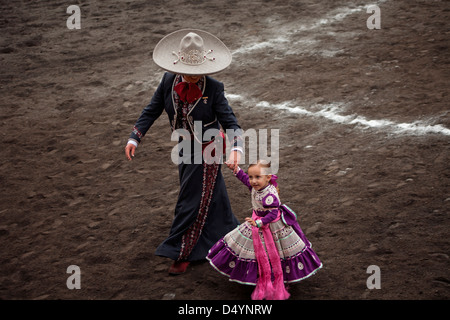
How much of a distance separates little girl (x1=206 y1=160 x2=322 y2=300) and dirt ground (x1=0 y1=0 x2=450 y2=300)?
244 millimetres

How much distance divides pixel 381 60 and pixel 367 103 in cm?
145

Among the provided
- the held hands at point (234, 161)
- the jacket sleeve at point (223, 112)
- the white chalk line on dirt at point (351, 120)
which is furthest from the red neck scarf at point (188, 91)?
the white chalk line on dirt at point (351, 120)

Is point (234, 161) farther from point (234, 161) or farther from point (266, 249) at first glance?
→ point (266, 249)

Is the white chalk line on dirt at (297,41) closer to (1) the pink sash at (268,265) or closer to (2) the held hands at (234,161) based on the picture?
(2) the held hands at (234,161)

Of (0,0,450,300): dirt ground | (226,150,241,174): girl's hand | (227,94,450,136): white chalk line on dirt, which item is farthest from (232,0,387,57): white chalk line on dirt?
(226,150,241,174): girl's hand

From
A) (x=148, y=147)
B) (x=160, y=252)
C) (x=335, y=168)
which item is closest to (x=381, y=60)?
(x=335, y=168)

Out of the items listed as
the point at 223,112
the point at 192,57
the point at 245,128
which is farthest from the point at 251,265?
the point at 245,128

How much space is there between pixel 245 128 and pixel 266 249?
333cm

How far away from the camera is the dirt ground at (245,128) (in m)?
5.11

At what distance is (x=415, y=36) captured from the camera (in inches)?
386

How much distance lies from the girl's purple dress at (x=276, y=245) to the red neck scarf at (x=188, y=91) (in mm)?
767

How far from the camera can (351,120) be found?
7645mm

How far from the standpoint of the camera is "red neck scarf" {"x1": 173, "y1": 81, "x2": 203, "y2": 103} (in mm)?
4938

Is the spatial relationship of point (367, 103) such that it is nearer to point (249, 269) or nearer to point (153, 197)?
point (153, 197)
